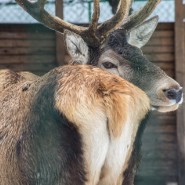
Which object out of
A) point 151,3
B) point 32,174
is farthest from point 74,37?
point 32,174

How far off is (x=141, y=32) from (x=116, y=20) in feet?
2.48

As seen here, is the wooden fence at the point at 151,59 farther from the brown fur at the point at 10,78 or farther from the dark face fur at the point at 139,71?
the brown fur at the point at 10,78

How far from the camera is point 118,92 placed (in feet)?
12.5

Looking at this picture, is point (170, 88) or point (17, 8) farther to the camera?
point (17, 8)

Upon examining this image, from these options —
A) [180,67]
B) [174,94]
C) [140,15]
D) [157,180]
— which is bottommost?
[157,180]

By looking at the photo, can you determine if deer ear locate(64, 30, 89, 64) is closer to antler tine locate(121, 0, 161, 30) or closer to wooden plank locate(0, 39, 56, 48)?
antler tine locate(121, 0, 161, 30)

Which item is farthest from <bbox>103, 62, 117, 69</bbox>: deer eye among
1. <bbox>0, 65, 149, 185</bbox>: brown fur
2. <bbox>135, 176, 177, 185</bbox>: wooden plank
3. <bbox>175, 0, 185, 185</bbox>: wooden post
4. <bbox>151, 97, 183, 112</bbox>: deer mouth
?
<bbox>135, 176, 177, 185</bbox>: wooden plank

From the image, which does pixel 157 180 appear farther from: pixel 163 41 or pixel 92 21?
pixel 92 21

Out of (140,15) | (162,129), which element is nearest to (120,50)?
(140,15)

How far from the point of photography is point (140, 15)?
6.63 metres

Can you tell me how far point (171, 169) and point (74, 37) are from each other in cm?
356

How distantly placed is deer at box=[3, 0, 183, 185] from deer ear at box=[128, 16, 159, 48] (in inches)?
2.3

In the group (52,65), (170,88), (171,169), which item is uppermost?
(170,88)

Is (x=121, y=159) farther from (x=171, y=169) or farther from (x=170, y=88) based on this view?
(x=171, y=169)
